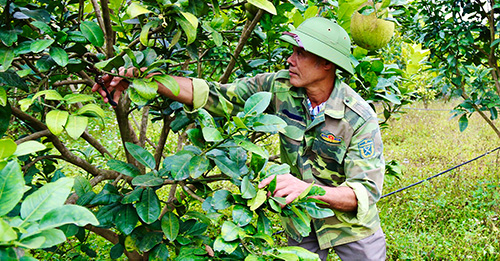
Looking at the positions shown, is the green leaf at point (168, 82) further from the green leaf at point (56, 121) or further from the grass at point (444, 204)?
the grass at point (444, 204)

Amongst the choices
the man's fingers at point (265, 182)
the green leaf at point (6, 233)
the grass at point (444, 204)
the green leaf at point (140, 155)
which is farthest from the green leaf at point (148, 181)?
the grass at point (444, 204)

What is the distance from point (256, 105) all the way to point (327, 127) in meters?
0.63

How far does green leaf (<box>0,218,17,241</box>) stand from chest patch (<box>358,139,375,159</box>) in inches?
43.7

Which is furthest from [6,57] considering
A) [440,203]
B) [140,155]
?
[440,203]

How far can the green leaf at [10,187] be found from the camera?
21.2 inches

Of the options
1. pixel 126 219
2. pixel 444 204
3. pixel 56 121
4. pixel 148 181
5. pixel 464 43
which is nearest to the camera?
pixel 56 121

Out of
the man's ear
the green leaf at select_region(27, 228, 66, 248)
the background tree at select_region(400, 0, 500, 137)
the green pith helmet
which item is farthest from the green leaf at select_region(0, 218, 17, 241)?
the background tree at select_region(400, 0, 500, 137)

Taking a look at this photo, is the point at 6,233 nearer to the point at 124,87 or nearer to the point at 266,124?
the point at 266,124

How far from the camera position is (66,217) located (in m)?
0.53

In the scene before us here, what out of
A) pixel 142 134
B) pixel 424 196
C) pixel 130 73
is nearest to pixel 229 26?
pixel 142 134

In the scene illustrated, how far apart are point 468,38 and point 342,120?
5.60 feet

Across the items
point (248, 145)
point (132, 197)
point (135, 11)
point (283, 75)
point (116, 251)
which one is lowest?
point (116, 251)

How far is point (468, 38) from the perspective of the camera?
2.67 metres

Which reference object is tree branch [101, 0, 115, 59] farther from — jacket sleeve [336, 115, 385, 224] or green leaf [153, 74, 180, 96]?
jacket sleeve [336, 115, 385, 224]
